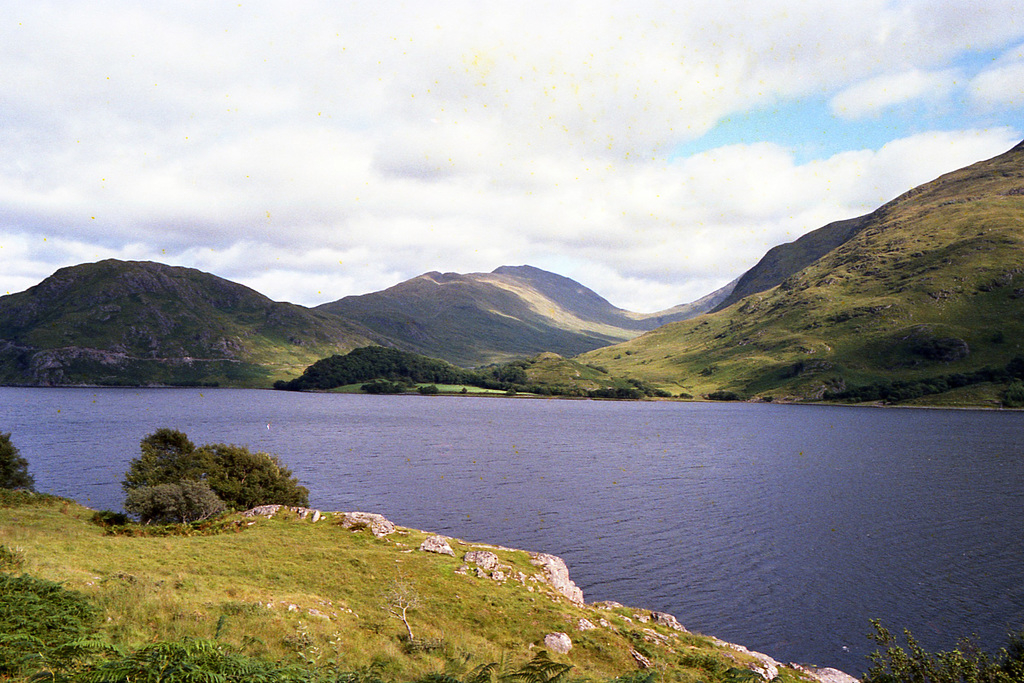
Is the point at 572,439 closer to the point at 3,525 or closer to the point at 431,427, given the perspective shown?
the point at 431,427

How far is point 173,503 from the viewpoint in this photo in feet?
176

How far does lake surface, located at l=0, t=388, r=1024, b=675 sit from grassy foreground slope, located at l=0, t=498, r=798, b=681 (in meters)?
18.8

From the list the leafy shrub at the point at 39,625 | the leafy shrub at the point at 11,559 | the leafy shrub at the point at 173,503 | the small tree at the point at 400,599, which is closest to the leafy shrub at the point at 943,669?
the small tree at the point at 400,599

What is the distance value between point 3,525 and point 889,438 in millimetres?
206893

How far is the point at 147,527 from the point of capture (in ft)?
148

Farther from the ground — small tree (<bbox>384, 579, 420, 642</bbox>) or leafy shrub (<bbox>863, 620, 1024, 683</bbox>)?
small tree (<bbox>384, 579, 420, 642</bbox>)

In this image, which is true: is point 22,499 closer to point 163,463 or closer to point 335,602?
point 163,463

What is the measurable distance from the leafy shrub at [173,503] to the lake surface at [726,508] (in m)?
29.9

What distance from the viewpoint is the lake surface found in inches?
2100

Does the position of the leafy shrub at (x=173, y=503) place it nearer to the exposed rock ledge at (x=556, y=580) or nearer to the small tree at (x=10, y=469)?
the exposed rock ledge at (x=556, y=580)

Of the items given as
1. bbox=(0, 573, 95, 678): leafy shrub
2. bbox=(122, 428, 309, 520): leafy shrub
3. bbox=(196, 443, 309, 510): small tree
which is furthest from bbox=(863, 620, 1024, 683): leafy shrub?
bbox=(122, 428, 309, 520): leafy shrub

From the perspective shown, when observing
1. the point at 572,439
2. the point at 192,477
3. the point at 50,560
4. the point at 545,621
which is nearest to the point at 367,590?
the point at 545,621

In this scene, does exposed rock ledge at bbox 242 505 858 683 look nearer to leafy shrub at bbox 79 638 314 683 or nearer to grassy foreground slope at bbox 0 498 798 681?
grassy foreground slope at bbox 0 498 798 681

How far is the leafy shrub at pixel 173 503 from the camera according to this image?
5309cm
